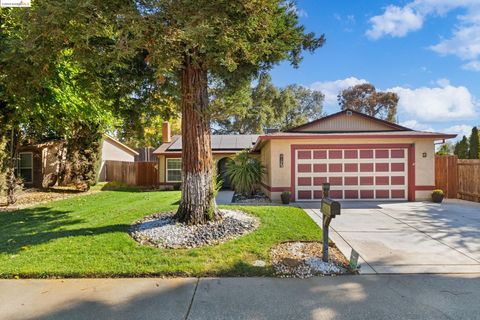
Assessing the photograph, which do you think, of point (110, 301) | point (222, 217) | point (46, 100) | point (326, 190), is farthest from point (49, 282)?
point (46, 100)

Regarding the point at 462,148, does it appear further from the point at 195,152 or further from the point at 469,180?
the point at 195,152

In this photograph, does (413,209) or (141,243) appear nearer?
(141,243)

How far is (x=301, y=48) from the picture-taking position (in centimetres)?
748

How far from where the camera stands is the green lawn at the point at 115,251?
4262 mm

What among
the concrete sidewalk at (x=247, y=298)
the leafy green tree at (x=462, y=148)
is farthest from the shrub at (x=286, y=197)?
the leafy green tree at (x=462, y=148)

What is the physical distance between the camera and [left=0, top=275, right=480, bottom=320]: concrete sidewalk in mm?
3158

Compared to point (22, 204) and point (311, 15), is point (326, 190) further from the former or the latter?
point (22, 204)

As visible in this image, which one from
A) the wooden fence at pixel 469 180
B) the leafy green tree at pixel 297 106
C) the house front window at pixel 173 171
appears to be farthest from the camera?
the leafy green tree at pixel 297 106

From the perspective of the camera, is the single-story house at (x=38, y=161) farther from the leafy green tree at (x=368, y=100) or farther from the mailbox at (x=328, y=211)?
the leafy green tree at (x=368, y=100)

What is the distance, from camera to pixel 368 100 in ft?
120

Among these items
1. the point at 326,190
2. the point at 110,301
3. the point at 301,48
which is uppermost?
the point at 301,48

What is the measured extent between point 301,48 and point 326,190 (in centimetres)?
419

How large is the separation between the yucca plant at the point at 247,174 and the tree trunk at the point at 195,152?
6388 mm

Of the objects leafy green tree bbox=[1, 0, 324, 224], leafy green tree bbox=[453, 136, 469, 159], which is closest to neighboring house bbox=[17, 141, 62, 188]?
leafy green tree bbox=[1, 0, 324, 224]
